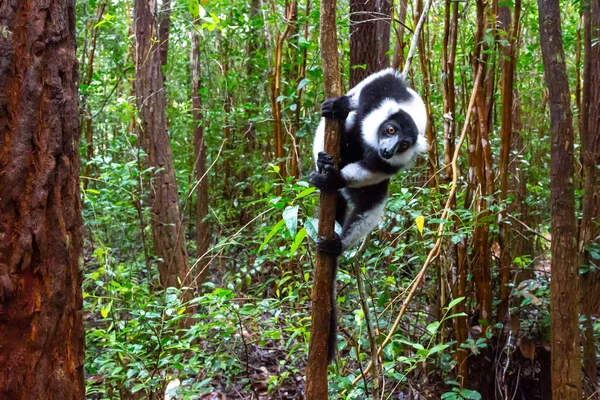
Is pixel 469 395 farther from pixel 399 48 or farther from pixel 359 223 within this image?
pixel 399 48

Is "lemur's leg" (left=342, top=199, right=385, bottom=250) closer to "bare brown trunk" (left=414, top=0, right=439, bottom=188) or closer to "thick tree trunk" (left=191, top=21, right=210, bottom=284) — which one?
"bare brown trunk" (left=414, top=0, right=439, bottom=188)

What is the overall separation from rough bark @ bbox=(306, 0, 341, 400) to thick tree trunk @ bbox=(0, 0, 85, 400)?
1.01 m

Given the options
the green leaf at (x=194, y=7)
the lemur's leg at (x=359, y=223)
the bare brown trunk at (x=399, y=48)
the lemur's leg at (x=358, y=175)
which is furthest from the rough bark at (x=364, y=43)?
the green leaf at (x=194, y=7)

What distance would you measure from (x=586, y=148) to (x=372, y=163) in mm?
3211

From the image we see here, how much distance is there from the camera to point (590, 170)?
4898 mm

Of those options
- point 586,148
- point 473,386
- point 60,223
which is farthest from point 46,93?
point 586,148

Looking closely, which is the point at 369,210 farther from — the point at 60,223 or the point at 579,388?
the point at 60,223

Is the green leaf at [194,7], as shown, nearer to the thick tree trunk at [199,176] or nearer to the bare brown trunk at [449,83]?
the bare brown trunk at [449,83]

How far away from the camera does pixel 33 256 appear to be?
1.80m

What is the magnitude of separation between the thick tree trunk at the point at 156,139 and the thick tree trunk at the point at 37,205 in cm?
395

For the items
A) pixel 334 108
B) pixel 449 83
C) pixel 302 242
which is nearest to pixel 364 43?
pixel 449 83

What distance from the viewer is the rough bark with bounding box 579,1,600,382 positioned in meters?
4.56

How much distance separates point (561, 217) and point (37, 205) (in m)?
3.15

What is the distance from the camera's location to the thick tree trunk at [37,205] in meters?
1.75
